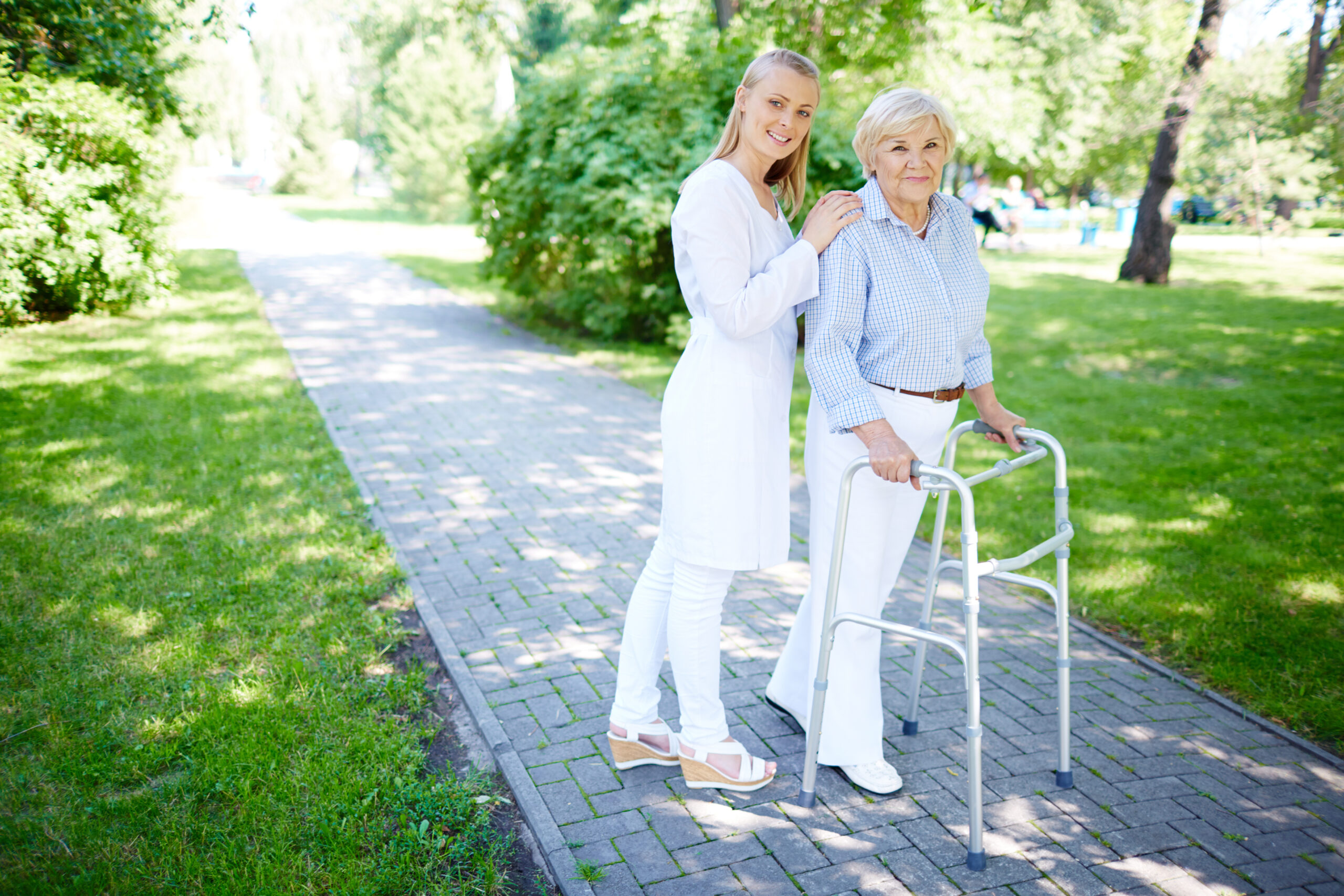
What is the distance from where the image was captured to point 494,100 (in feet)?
94.6

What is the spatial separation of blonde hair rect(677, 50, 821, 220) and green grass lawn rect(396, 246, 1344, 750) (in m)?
2.90

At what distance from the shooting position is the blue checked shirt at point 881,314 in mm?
2756

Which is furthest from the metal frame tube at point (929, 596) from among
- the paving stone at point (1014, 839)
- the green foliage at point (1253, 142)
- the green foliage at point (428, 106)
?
the green foliage at point (428, 106)

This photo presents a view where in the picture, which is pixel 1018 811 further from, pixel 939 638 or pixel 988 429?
pixel 988 429

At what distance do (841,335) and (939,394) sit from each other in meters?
0.41

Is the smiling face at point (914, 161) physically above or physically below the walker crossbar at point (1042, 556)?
above

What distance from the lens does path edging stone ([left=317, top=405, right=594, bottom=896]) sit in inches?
109

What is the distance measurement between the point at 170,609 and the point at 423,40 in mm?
24229

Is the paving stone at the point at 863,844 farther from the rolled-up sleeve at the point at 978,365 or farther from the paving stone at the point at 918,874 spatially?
the rolled-up sleeve at the point at 978,365

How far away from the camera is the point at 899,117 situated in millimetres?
2711

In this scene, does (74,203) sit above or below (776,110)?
below

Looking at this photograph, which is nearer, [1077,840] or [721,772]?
[1077,840]

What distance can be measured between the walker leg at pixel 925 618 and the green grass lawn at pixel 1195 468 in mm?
1534

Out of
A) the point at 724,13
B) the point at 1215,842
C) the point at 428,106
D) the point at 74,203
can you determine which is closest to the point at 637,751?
the point at 1215,842
